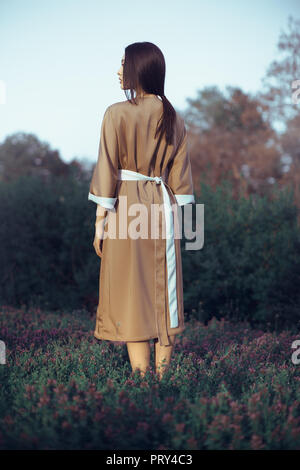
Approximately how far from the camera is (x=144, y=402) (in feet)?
10.4

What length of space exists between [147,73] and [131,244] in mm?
1248

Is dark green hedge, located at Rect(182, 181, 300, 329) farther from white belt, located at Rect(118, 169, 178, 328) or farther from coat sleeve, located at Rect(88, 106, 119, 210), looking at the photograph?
coat sleeve, located at Rect(88, 106, 119, 210)

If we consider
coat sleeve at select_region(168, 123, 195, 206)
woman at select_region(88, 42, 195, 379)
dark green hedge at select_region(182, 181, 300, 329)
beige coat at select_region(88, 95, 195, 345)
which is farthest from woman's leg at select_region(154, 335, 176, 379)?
dark green hedge at select_region(182, 181, 300, 329)

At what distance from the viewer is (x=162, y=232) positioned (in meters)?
3.67

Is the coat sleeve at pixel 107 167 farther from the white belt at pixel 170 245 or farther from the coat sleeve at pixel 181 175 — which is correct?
the coat sleeve at pixel 181 175

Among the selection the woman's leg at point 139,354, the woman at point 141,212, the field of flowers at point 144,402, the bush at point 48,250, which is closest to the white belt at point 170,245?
the woman at point 141,212

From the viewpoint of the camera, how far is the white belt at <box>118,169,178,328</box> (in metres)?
3.64

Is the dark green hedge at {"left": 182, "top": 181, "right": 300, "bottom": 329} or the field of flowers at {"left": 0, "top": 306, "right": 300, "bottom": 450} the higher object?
the dark green hedge at {"left": 182, "top": 181, "right": 300, "bottom": 329}

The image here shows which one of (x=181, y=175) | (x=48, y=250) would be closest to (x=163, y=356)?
(x=181, y=175)

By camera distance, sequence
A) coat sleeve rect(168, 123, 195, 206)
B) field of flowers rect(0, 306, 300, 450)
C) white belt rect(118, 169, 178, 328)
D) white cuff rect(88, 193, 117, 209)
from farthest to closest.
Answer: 1. coat sleeve rect(168, 123, 195, 206)
2. white belt rect(118, 169, 178, 328)
3. white cuff rect(88, 193, 117, 209)
4. field of flowers rect(0, 306, 300, 450)

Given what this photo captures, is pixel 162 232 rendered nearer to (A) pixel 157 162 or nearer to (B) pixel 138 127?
(A) pixel 157 162
